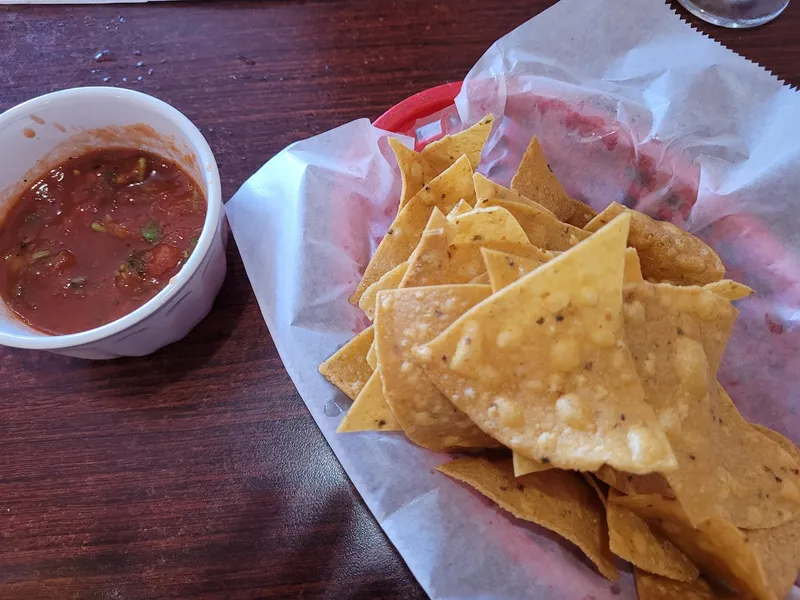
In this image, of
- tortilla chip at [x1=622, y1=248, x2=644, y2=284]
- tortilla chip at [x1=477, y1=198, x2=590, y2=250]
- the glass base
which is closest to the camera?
tortilla chip at [x1=622, y1=248, x2=644, y2=284]

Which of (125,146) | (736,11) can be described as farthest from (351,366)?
(736,11)

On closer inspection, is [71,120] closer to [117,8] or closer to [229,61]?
[229,61]

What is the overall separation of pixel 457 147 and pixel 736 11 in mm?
837

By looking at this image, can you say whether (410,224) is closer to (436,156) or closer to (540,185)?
(436,156)

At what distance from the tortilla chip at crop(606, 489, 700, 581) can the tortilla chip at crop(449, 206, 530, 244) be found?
1.36 ft

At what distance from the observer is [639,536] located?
0.91 m

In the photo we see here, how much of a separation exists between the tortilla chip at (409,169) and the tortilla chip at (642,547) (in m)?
0.60

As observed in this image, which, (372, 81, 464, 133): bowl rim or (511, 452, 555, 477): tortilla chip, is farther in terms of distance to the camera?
(372, 81, 464, 133): bowl rim

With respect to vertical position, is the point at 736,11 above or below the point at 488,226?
above

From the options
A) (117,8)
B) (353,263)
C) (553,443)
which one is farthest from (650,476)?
(117,8)

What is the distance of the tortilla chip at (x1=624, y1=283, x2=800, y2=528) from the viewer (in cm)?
85

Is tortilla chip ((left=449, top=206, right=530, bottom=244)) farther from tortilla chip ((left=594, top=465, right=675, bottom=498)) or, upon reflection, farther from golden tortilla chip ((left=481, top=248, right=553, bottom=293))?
tortilla chip ((left=594, top=465, right=675, bottom=498))

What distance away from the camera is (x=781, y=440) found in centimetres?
101

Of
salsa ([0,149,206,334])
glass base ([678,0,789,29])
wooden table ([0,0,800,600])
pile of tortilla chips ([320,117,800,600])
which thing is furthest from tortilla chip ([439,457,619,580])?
glass base ([678,0,789,29])
